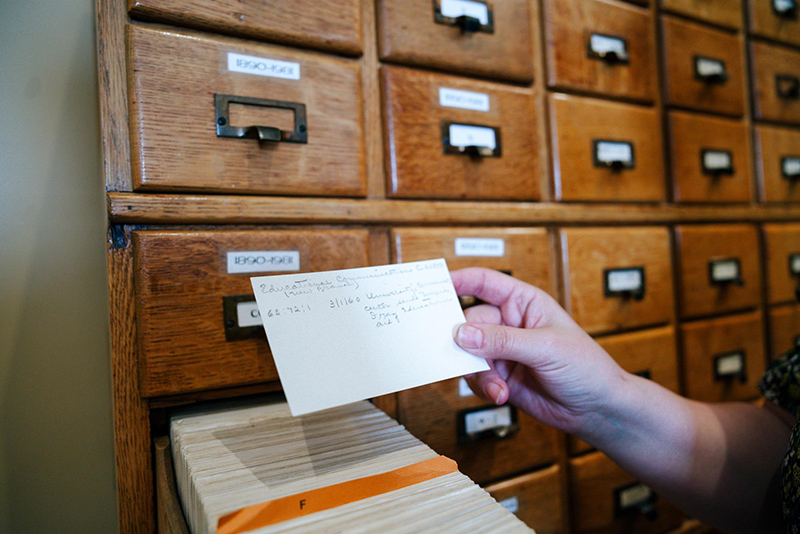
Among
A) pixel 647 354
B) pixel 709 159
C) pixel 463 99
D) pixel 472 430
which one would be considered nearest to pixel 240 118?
pixel 463 99

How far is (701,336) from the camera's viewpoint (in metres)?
1.01

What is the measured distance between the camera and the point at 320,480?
1.17 ft

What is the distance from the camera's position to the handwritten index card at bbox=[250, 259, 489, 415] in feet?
1.23

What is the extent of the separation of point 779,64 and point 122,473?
5.67ft

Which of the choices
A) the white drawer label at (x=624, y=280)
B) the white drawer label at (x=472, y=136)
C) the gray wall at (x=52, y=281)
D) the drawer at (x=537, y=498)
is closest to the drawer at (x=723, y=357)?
the white drawer label at (x=624, y=280)

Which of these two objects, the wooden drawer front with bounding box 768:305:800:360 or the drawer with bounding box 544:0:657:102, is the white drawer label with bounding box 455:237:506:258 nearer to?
the drawer with bounding box 544:0:657:102

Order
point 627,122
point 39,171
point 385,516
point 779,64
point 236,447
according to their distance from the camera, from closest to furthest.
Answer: point 385,516
point 236,447
point 39,171
point 627,122
point 779,64

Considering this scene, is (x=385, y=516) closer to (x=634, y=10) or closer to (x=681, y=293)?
(x=681, y=293)

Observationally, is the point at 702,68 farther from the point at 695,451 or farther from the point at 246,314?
the point at 246,314

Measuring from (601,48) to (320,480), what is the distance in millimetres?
955

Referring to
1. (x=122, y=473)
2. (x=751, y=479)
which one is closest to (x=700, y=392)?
(x=751, y=479)

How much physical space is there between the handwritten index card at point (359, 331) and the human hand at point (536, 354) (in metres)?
0.04

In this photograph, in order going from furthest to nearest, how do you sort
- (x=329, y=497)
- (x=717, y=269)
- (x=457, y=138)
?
(x=717, y=269) < (x=457, y=138) < (x=329, y=497)

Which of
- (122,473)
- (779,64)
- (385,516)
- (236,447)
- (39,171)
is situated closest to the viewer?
(385,516)
